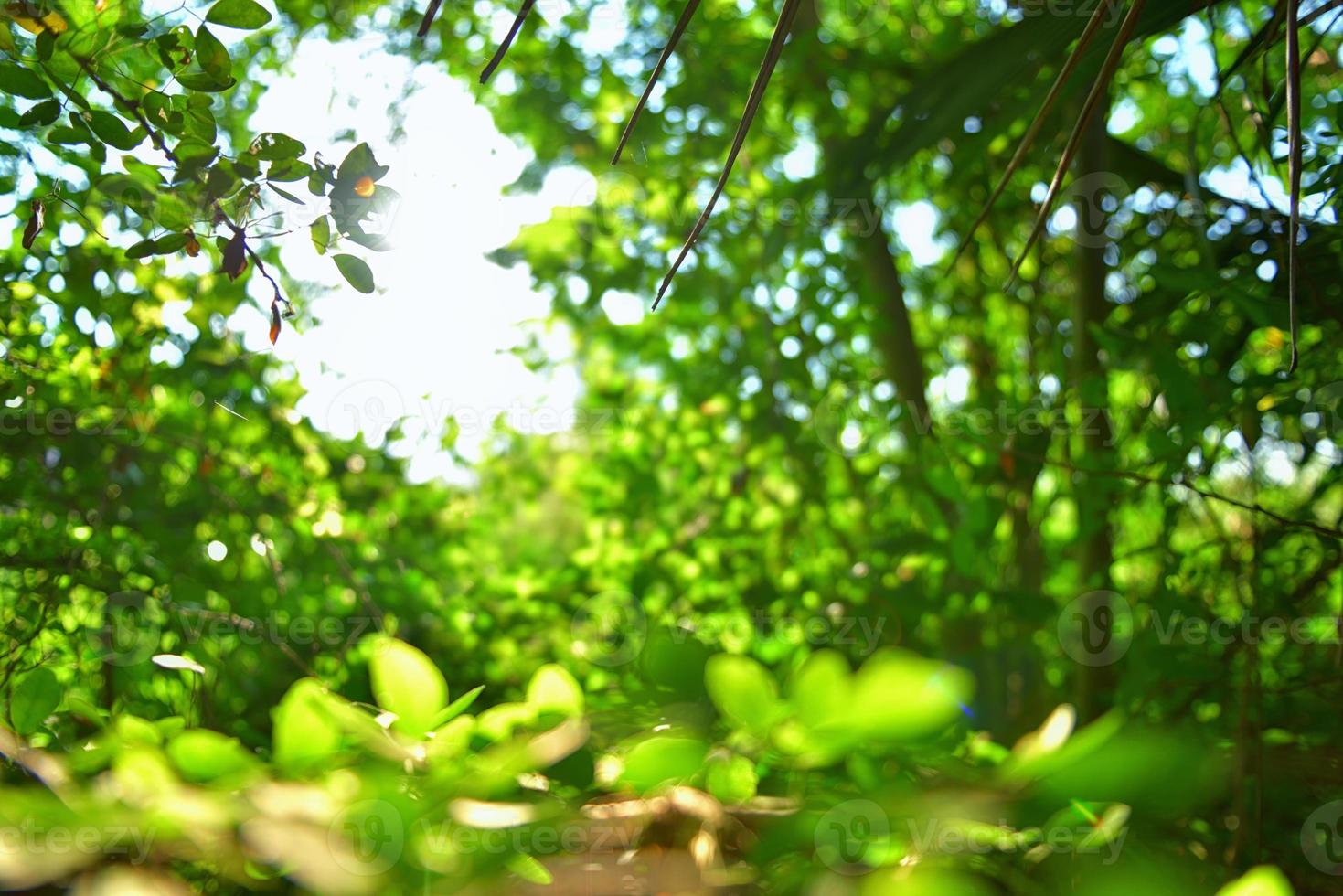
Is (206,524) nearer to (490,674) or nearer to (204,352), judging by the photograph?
(204,352)

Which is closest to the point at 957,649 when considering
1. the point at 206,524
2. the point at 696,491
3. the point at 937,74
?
the point at 696,491

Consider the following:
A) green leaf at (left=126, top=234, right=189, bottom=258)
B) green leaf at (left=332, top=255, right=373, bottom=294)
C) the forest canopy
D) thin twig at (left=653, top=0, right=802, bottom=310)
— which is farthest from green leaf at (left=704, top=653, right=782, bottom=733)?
green leaf at (left=126, top=234, right=189, bottom=258)

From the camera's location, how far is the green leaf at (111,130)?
59 centimetres

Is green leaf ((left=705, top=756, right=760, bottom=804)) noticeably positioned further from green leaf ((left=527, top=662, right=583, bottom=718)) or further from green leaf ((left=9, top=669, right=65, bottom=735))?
green leaf ((left=9, top=669, right=65, bottom=735))

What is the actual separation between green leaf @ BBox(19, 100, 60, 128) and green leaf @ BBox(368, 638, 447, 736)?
1.72 feet

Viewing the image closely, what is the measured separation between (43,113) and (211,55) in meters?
0.12

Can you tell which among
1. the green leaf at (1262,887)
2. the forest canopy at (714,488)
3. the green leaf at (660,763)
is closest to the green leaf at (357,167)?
the forest canopy at (714,488)

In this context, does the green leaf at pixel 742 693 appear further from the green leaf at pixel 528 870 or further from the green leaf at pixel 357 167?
the green leaf at pixel 357 167

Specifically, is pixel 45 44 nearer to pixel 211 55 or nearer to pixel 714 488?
pixel 211 55

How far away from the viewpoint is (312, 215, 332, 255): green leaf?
0.62 metres

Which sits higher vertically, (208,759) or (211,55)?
(211,55)

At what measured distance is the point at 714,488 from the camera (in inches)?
59.9

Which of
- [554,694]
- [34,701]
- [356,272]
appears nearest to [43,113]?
[356,272]

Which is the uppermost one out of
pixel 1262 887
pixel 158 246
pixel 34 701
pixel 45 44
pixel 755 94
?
pixel 45 44
